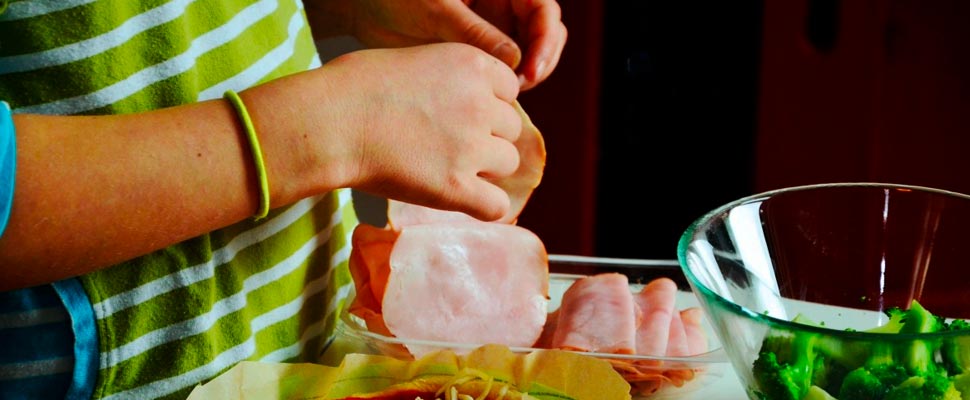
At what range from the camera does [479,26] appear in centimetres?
76

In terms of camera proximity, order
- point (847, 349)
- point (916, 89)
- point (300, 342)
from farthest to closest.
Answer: point (916, 89)
point (300, 342)
point (847, 349)

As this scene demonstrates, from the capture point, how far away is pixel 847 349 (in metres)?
0.52

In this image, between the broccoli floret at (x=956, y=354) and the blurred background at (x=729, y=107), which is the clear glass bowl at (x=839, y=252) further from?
the blurred background at (x=729, y=107)

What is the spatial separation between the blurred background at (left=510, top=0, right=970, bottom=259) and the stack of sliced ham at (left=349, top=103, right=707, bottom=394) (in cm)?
106

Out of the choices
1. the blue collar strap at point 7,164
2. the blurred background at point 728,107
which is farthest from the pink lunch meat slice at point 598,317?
the blurred background at point 728,107

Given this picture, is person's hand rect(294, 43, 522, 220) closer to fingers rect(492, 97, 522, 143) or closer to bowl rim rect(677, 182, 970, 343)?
Answer: fingers rect(492, 97, 522, 143)

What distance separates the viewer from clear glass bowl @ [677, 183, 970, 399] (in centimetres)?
64

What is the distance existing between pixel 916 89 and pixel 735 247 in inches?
49.3

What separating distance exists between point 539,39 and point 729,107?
124cm

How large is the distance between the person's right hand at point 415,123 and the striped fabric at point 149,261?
0.09m

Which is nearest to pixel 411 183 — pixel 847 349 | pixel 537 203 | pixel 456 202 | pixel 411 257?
pixel 456 202

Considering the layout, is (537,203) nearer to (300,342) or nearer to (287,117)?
(300,342)

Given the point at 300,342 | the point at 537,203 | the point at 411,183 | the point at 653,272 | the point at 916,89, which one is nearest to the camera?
the point at 411,183

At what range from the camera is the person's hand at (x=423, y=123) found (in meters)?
0.61
